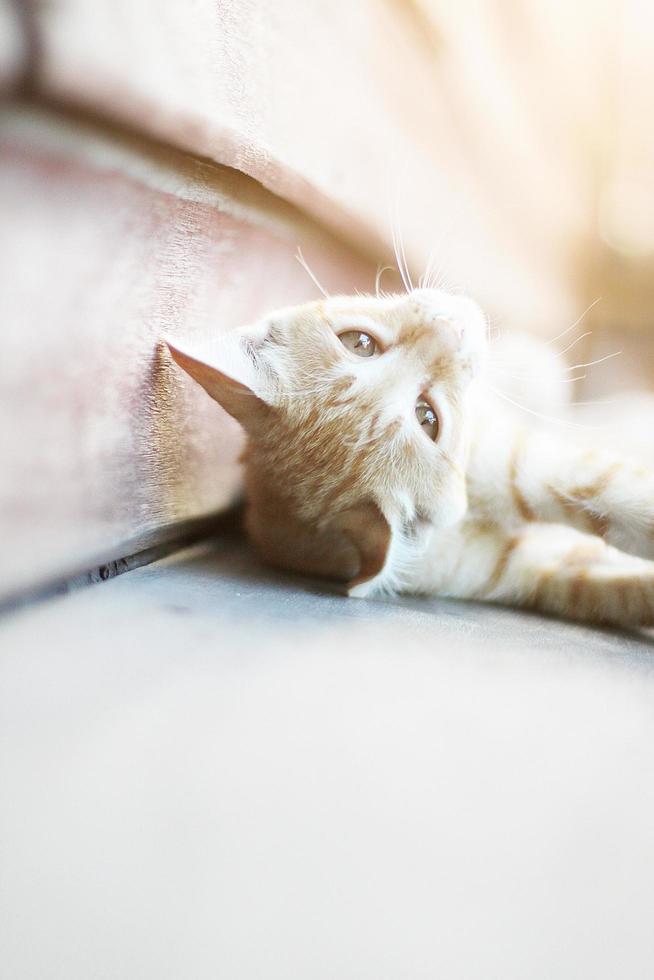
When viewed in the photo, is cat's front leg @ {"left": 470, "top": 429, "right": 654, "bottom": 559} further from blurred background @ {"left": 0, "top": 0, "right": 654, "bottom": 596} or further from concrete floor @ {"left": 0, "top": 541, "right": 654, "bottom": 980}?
blurred background @ {"left": 0, "top": 0, "right": 654, "bottom": 596}

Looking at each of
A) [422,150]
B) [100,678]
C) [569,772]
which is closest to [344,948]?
[569,772]

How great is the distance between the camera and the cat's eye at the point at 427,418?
3.55ft

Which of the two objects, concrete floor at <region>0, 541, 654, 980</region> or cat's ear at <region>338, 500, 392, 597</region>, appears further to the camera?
cat's ear at <region>338, 500, 392, 597</region>

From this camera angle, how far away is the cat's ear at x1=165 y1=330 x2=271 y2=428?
3.22 feet

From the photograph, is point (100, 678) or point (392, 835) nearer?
point (392, 835)

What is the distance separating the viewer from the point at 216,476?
1290 millimetres

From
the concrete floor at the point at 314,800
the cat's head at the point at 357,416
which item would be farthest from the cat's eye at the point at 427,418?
the concrete floor at the point at 314,800

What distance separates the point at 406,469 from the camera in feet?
3.45

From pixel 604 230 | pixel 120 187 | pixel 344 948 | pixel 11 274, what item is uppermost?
pixel 604 230

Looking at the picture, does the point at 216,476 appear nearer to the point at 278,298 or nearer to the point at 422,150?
the point at 278,298

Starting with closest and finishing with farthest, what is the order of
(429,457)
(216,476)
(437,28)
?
1. (429,457)
2. (216,476)
3. (437,28)

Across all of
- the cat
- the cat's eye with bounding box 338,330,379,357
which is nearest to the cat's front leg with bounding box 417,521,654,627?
the cat

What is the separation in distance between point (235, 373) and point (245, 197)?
32cm

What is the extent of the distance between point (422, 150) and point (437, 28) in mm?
230
